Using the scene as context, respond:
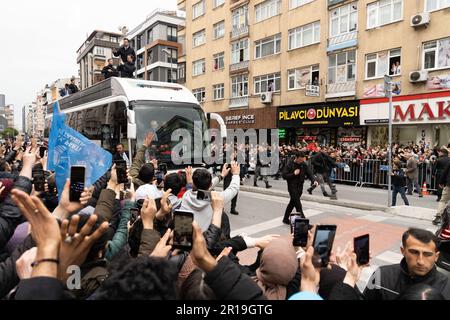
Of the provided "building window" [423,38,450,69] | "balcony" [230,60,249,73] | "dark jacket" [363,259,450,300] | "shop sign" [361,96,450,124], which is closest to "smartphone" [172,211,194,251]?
"dark jacket" [363,259,450,300]

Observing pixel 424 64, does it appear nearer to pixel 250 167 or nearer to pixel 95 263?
pixel 250 167

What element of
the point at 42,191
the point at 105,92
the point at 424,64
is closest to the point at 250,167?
the point at 105,92

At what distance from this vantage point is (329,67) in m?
20.4

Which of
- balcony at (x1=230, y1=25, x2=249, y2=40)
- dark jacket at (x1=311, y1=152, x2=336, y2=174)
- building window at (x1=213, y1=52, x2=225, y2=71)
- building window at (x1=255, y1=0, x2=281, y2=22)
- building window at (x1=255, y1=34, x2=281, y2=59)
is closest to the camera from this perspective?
dark jacket at (x1=311, y1=152, x2=336, y2=174)

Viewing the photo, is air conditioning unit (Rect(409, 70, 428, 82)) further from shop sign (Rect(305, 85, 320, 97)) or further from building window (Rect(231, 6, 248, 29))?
building window (Rect(231, 6, 248, 29))

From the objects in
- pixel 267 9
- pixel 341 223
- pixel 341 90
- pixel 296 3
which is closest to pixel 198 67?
pixel 267 9

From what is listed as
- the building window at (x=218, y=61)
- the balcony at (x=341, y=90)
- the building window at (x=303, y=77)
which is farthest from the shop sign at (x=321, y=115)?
the building window at (x=218, y=61)

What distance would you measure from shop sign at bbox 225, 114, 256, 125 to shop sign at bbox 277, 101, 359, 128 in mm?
2717

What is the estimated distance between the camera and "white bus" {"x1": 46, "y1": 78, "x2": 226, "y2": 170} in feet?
27.2

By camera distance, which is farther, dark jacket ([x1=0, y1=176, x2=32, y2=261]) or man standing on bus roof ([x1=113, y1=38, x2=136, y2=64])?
man standing on bus roof ([x1=113, y1=38, x2=136, y2=64])

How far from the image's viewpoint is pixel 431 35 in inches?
626

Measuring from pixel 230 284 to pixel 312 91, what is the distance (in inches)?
797

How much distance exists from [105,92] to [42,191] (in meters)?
7.40
